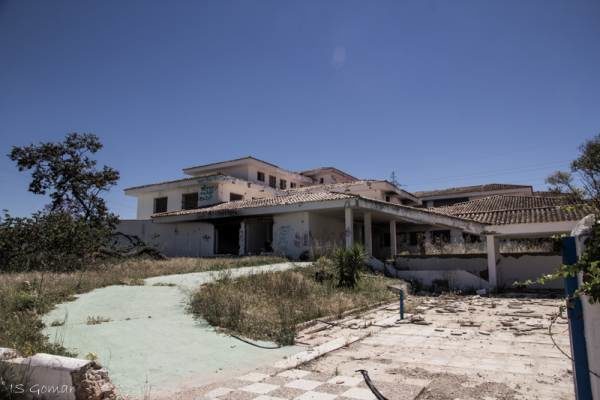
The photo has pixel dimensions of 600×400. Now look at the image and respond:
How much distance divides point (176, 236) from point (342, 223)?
10494 millimetres

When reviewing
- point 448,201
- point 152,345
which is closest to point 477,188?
point 448,201

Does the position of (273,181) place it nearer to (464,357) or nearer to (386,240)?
(386,240)

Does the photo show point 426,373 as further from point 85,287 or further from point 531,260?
point 531,260

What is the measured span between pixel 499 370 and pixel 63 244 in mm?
15003

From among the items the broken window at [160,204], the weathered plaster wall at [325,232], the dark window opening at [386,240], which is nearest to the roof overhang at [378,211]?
the weathered plaster wall at [325,232]

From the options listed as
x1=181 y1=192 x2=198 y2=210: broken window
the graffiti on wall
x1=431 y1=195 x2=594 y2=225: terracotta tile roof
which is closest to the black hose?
x1=431 y1=195 x2=594 y2=225: terracotta tile roof

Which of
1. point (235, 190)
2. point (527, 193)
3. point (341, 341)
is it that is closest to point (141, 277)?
point (341, 341)

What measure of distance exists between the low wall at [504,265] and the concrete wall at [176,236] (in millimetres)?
11623

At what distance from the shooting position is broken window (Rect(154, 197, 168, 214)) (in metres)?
31.1

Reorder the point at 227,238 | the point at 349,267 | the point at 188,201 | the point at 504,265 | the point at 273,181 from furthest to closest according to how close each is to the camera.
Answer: the point at 273,181 → the point at 188,201 → the point at 227,238 → the point at 504,265 → the point at 349,267

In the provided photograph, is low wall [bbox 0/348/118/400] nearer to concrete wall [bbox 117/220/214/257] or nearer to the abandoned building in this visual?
the abandoned building

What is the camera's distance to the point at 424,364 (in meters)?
6.11

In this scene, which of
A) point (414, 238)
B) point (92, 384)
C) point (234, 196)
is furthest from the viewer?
point (414, 238)

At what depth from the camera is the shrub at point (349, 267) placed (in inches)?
547
